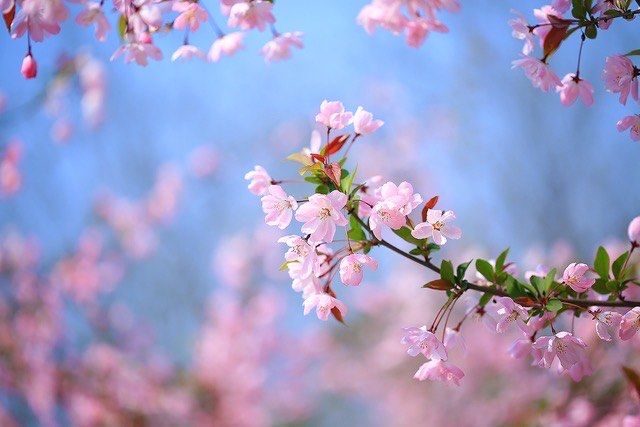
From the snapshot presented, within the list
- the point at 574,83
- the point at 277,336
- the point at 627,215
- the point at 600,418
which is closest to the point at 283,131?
the point at 277,336

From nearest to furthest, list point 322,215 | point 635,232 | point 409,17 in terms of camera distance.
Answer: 1. point 322,215
2. point 635,232
3. point 409,17

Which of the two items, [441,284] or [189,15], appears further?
[189,15]

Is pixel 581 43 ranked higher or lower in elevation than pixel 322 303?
higher

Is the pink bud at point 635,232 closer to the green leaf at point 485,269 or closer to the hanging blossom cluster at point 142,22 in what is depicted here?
the green leaf at point 485,269

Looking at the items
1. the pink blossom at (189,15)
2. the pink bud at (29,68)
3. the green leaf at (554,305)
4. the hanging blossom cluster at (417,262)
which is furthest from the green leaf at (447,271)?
the pink bud at (29,68)

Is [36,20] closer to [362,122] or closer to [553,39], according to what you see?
[362,122]

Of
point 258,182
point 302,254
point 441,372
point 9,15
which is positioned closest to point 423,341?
point 441,372

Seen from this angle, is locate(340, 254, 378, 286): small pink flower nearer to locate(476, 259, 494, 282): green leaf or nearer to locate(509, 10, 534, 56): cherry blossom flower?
locate(476, 259, 494, 282): green leaf
